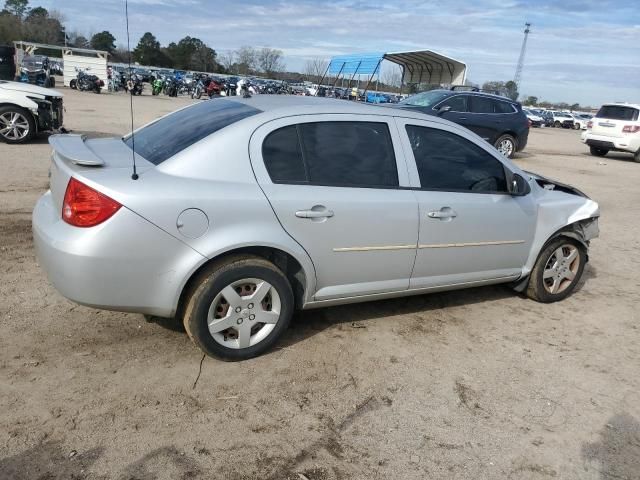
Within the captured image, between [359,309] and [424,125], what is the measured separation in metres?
1.59

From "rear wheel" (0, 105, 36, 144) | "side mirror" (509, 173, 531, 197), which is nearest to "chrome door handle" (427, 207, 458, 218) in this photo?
"side mirror" (509, 173, 531, 197)

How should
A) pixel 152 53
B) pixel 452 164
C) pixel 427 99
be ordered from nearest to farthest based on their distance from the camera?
pixel 452 164 < pixel 427 99 < pixel 152 53

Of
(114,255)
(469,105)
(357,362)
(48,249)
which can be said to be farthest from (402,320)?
(469,105)

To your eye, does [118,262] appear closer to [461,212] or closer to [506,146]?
[461,212]

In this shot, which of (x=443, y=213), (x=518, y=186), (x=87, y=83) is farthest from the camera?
(x=87, y=83)

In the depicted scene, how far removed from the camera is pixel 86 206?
2.81m

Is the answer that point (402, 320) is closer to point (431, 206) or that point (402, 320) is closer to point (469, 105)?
point (431, 206)

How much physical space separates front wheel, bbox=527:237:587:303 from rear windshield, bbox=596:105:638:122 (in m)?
14.7

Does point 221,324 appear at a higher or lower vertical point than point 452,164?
lower

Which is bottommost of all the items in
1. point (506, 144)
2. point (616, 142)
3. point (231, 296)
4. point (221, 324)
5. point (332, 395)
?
point (332, 395)

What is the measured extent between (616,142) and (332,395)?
58.1ft

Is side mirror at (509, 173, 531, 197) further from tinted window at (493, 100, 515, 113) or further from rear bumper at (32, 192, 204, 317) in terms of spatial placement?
tinted window at (493, 100, 515, 113)

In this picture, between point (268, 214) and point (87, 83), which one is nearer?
point (268, 214)

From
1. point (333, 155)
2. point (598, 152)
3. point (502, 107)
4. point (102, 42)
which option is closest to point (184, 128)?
point (333, 155)
